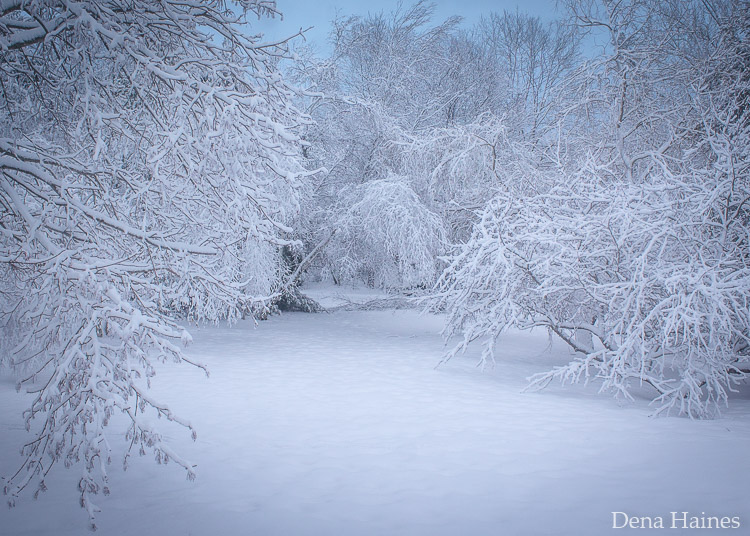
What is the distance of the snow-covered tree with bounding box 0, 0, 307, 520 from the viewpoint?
296cm

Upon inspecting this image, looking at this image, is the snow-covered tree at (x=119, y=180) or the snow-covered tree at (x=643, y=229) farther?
the snow-covered tree at (x=643, y=229)

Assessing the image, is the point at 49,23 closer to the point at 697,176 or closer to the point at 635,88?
the point at 697,176

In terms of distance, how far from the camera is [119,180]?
3.97 m

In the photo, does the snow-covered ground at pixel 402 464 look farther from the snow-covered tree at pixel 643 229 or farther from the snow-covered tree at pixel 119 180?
the snow-covered tree at pixel 643 229

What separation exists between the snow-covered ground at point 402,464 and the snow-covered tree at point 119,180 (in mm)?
364

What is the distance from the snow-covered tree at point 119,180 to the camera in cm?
296

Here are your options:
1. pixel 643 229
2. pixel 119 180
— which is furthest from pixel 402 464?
pixel 643 229

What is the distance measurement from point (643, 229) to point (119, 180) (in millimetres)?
5158

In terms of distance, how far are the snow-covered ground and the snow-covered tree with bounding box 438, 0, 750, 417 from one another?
68 cm

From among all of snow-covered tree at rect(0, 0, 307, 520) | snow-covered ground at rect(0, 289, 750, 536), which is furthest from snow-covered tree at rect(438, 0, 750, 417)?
snow-covered tree at rect(0, 0, 307, 520)

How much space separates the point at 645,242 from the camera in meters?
6.19

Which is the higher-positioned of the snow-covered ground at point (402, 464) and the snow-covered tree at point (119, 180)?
the snow-covered tree at point (119, 180)

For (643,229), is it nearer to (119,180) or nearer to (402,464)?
(402,464)

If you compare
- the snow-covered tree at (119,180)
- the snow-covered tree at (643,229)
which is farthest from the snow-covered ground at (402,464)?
the snow-covered tree at (643,229)
